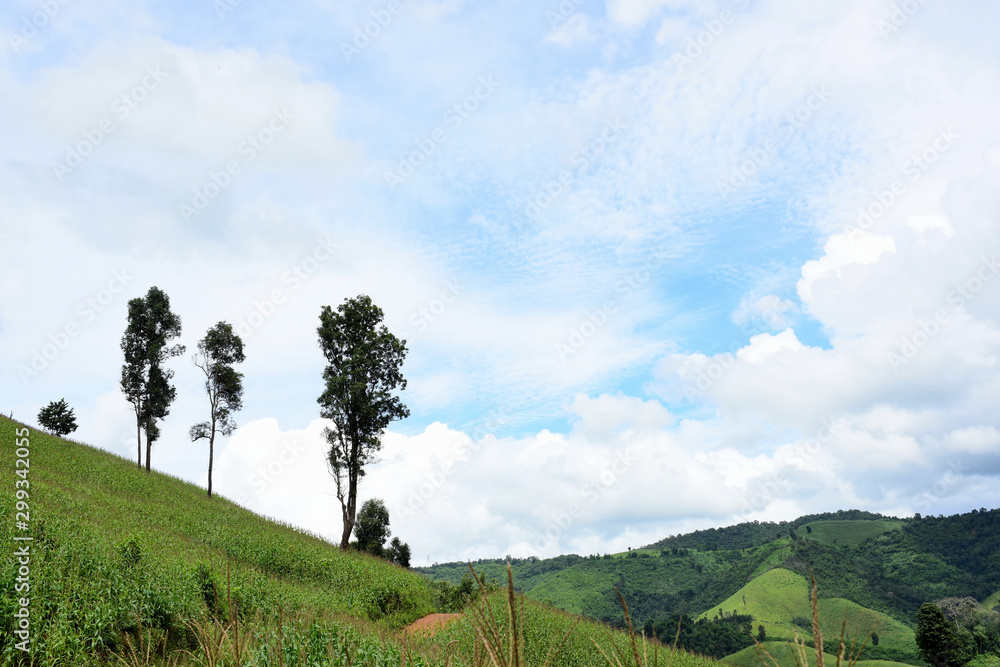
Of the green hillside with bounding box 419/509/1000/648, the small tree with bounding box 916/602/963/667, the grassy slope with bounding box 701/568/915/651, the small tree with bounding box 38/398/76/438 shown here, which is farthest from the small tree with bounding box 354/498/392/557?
the grassy slope with bounding box 701/568/915/651

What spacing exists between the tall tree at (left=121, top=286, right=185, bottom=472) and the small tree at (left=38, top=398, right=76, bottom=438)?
11.5 metres

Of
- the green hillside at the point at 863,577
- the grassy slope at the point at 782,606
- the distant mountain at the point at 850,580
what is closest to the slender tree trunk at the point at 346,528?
the distant mountain at the point at 850,580

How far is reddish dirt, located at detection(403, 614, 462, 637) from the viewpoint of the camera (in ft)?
65.2

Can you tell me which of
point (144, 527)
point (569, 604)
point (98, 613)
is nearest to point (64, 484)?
point (144, 527)

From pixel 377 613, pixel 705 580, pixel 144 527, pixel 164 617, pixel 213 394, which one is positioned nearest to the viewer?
pixel 164 617

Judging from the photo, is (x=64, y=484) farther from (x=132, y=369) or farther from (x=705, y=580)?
(x=705, y=580)

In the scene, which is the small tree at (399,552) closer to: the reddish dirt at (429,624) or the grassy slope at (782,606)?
the reddish dirt at (429,624)

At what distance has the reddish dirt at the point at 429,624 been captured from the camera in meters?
19.9

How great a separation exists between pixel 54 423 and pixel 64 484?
29291 mm

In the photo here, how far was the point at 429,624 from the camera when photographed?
22.5 meters

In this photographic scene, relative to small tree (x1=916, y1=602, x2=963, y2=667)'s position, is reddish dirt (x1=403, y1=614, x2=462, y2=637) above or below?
above

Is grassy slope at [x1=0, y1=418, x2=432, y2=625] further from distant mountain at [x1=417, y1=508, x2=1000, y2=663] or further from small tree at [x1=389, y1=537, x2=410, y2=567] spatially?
distant mountain at [x1=417, y1=508, x2=1000, y2=663]

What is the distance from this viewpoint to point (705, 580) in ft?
650

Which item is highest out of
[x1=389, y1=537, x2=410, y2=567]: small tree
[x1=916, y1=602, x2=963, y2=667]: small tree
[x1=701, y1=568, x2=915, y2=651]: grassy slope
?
[x1=389, y1=537, x2=410, y2=567]: small tree
